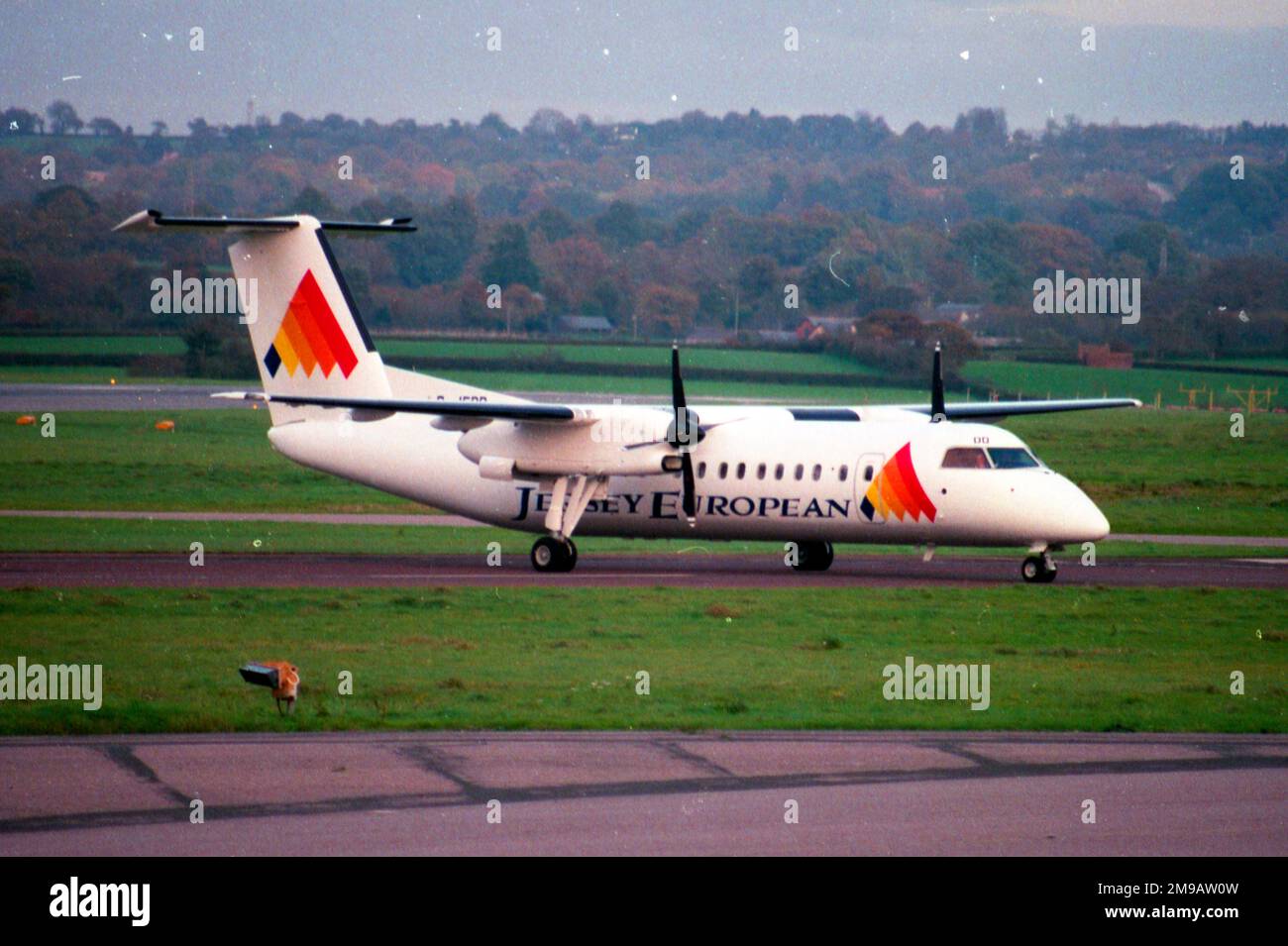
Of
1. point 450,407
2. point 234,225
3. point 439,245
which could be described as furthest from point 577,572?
point 439,245

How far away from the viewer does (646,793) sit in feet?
45.3

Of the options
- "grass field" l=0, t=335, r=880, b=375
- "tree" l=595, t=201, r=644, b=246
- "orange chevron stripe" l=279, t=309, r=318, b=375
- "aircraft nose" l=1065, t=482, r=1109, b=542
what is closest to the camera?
"aircraft nose" l=1065, t=482, r=1109, b=542

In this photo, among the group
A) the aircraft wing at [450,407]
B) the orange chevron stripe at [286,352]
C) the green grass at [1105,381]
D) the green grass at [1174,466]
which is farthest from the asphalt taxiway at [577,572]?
the green grass at [1105,381]

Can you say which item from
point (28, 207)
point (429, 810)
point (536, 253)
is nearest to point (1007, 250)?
point (536, 253)

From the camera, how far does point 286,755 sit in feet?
49.1

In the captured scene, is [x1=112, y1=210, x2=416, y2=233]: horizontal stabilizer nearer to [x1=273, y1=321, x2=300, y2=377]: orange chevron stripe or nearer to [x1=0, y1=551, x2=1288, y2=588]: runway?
[x1=273, y1=321, x2=300, y2=377]: orange chevron stripe

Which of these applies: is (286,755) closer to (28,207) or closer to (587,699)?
(587,699)

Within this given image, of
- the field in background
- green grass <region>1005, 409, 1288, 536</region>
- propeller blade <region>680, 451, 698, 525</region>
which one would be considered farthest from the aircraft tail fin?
the field in background

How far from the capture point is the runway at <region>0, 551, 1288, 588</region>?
93.0 feet

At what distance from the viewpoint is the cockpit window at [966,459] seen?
96.0 feet

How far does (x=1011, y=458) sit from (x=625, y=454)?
684cm

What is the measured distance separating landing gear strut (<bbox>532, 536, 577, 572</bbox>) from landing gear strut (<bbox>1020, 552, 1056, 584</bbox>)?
8142 mm

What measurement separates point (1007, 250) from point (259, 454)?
58072 millimetres

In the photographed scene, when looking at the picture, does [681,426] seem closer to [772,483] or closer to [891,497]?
[772,483]
